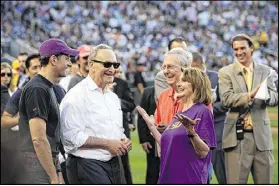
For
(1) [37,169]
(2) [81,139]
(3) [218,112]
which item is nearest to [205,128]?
(2) [81,139]

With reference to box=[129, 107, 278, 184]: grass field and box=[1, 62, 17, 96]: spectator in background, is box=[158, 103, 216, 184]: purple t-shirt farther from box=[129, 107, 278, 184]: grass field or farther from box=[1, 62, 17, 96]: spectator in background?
box=[129, 107, 278, 184]: grass field

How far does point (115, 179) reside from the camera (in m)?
6.00

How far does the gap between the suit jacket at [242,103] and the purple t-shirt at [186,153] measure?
8.68ft

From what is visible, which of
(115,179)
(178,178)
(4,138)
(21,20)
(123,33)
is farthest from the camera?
(123,33)

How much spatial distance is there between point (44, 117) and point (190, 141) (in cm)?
110

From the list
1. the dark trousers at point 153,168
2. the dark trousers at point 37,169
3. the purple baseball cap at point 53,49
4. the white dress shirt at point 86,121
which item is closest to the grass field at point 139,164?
the dark trousers at point 153,168

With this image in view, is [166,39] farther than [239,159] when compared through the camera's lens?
Yes

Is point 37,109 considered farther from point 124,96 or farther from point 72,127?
point 124,96

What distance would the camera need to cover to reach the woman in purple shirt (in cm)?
518

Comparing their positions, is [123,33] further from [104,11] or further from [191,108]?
[191,108]

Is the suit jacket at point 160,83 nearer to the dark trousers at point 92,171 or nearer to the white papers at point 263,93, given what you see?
the white papers at point 263,93

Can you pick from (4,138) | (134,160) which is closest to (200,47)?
(134,160)

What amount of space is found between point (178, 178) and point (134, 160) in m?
10.6

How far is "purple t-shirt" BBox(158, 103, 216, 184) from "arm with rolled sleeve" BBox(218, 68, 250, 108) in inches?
103
